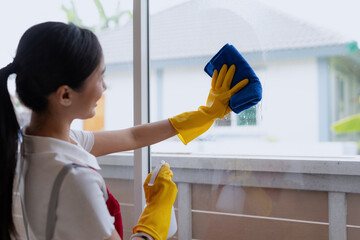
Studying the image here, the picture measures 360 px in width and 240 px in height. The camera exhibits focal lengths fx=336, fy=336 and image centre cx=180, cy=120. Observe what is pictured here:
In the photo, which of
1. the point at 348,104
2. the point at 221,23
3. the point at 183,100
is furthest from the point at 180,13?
the point at 348,104

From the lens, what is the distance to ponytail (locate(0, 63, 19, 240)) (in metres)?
0.80

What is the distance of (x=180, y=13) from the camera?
1.32 metres

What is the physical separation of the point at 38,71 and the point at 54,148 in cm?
18

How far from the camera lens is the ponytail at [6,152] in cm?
80

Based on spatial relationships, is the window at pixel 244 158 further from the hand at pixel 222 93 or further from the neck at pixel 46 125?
the neck at pixel 46 125

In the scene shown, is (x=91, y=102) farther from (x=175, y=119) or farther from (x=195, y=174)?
(x=195, y=174)

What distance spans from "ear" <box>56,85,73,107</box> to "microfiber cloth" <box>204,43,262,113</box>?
1.39 ft

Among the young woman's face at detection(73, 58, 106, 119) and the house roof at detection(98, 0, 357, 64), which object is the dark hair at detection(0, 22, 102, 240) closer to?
the young woman's face at detection(73, 58, 106, 119)

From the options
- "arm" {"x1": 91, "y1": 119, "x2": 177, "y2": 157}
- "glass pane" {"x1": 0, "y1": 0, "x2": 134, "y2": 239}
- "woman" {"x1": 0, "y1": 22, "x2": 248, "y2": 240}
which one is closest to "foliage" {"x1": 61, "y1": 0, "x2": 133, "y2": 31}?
"glass pane" {"x1": 0, "y1": 0, "x2": 134, "y2": 239}

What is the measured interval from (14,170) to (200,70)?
718 millimetres

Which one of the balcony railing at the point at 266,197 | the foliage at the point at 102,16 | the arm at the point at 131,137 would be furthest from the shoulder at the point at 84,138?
the foliage at the point at 102,16

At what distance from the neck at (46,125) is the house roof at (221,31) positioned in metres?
0.58

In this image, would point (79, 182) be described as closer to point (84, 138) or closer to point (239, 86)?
point (84, 138)

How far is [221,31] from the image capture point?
1177mm
